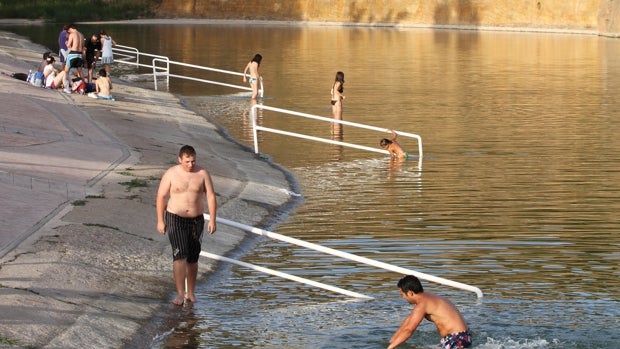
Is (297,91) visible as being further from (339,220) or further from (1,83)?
(339,220)

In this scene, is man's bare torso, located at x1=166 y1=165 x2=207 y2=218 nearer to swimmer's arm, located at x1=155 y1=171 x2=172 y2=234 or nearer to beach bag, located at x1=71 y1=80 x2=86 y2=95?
swimmer's arm, located at x1=155 y1=171 x2=172 y2=234

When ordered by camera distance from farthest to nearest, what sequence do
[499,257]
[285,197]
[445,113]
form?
[445,113] → [285,197] → [499,257]

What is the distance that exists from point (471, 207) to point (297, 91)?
2027cm

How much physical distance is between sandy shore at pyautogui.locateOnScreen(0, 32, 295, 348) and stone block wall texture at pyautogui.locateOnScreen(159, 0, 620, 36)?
48765mm

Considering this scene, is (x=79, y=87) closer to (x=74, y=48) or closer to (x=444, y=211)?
(x=74, y=48)

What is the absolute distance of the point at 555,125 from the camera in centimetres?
3159

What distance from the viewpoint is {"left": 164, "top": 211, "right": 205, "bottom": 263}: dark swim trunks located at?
1374 cm

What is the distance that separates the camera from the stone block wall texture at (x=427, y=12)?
3088 inches

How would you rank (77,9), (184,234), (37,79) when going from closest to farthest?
(184,234), (37,79), (77,9)

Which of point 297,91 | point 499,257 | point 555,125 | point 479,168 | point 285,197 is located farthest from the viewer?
point 297,91

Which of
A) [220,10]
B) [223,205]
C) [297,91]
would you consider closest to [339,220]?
[223,205]

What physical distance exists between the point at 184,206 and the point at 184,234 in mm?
343

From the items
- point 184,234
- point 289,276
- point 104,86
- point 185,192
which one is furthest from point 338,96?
point 185,192

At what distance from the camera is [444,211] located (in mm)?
20156
